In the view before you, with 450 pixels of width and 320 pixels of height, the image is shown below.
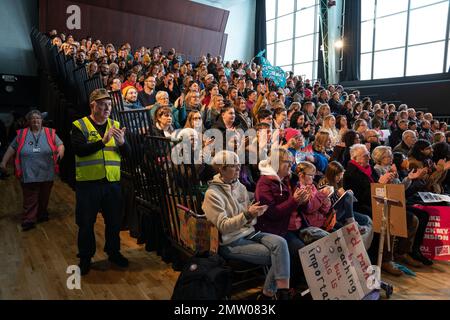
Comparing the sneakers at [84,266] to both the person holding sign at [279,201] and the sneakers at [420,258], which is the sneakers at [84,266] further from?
the sneakers at [420,258]

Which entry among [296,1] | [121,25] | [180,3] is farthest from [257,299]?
[296,1]

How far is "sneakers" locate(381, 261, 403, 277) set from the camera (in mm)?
3293

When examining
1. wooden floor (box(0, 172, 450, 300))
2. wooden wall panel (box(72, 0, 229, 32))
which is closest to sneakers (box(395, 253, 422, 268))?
wooden floor (box(0, 172, 450, 300))

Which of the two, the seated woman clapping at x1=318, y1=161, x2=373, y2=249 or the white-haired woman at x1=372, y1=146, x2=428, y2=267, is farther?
the white-haired woman at x1=372, y1=146, x2=428, y2=267

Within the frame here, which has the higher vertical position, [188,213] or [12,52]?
[12,52]

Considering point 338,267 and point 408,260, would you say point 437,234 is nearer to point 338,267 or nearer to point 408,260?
point 408,260

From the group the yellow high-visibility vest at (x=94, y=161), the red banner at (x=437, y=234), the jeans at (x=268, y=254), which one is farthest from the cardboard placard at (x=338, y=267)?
the yellow high-visibility vest at (x=94, y=161)

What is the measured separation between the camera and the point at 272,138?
390cm

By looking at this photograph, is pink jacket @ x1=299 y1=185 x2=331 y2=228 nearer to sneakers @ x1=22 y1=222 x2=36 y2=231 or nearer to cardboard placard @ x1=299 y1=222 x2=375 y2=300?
cardboard placard @ x1=299 y1=222 x2=375 y2=300

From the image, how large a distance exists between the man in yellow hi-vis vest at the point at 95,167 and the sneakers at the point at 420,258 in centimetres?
303

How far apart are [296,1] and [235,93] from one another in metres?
12.4

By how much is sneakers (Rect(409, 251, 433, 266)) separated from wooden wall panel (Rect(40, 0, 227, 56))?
1174 centimetres

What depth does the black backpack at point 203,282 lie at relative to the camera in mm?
2090
